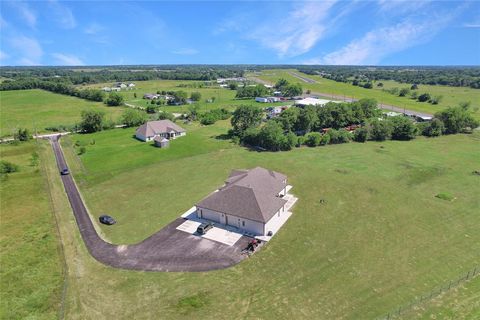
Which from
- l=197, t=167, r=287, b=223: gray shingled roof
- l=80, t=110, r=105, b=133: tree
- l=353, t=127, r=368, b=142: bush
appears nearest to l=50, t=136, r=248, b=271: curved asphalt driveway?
l=197, t=167, r=287, b=223: gray shingled roof

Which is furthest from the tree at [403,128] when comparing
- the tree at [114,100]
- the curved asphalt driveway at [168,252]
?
the tree at [114,100]

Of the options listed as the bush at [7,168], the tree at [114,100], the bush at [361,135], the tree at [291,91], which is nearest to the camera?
the bush at [7,168]

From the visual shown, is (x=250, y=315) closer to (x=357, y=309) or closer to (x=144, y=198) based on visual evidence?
(x=357, y=309)

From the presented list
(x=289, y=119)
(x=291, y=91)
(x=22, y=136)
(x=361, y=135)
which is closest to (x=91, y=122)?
(x=22, y=136)

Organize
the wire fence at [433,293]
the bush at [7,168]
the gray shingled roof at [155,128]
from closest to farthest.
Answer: the wire fence at [433,293]
the bush at [7,168]
the gray shingled roof at [155,128]

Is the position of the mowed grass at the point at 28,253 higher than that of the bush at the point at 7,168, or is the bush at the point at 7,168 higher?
the bush at the point at 7,168

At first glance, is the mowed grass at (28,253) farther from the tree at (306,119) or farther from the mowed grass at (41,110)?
the tree at (306,119)

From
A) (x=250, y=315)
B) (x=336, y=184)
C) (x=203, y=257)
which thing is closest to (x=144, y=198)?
(x=203, y=257)

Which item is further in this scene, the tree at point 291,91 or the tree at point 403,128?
the tree at point 291,91
